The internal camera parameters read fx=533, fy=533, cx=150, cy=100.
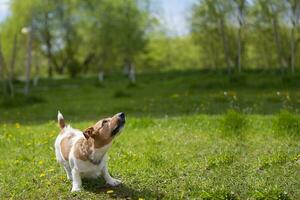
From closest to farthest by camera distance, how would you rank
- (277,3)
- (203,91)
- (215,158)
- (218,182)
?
(218,182) < (215,158) < (203,91) < (277,3)

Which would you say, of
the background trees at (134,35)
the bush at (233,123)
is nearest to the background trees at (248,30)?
the background trees at (134,35)

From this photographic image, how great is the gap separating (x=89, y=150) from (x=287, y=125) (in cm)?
427

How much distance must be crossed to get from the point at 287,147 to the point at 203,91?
13773 mm

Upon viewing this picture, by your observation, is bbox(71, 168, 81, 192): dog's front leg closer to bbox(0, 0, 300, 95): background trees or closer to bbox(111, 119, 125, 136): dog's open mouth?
bbox(111, 119, 125, 136): dog's open mouth

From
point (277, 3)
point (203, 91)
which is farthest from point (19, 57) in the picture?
point (203, 91)

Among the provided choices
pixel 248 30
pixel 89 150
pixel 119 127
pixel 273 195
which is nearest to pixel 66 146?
pixel 89 150

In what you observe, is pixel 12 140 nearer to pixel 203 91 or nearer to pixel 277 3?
pixel 203 91

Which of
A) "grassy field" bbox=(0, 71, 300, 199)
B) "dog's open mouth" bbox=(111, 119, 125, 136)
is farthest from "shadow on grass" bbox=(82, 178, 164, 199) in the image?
"dog's open mouth" bbox=(111, 119, 125, 136)

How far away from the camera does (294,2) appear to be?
28.6 m

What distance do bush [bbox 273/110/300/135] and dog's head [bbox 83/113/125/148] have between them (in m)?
4.08

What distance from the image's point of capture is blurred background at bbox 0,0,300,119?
70.0 feet

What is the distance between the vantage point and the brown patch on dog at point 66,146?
7141mm

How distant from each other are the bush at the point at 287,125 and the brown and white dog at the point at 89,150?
11.9 feet

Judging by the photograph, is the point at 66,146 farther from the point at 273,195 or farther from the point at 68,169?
the point at 273,195
